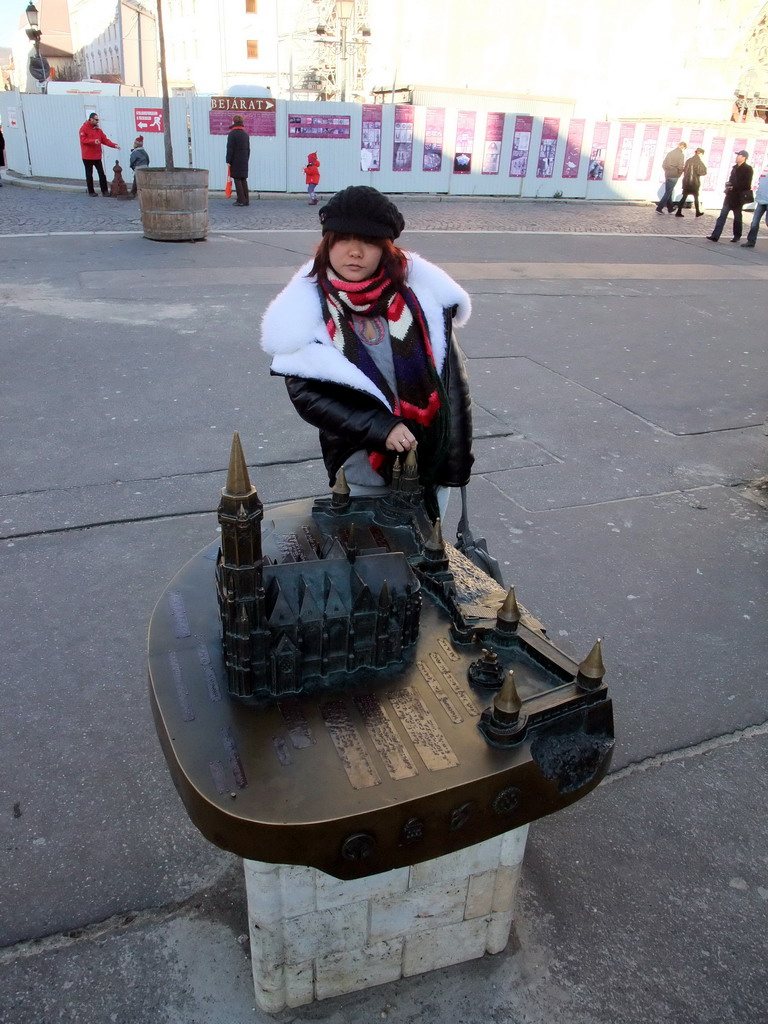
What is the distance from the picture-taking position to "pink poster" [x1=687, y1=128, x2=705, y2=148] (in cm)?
2153

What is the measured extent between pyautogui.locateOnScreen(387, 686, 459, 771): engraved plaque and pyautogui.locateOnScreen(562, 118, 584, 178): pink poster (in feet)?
74.1

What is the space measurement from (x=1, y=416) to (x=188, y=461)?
172 centimetres

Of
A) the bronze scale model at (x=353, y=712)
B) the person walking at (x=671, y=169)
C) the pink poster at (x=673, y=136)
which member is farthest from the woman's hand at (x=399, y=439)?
the pink poster at (x=673, y=136)

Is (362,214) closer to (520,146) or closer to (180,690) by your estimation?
(180,690)

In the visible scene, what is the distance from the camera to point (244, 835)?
4.93 ft

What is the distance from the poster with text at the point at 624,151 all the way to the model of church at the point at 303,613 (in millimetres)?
23299

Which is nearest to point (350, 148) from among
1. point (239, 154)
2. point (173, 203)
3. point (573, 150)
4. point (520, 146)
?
point (239, 154)

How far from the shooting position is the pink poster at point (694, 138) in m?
21.5

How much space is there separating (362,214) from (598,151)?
22.4 metres

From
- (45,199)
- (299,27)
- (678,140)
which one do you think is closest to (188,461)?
(45,199)

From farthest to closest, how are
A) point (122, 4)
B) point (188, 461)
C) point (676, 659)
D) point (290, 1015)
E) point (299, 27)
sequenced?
point (299, 27)
point (122, 4)
point (188, 461)
point (676, 659)
point (290, 1015)

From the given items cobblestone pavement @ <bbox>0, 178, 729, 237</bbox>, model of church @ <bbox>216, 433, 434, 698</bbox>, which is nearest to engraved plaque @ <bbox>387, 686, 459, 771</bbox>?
model of church @ <bbox>216, 433, 434, 698</bbox>

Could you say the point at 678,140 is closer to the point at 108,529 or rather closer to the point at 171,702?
the point at 108,529

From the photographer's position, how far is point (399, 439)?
2.32m
